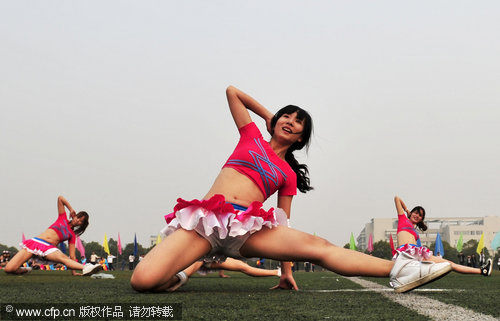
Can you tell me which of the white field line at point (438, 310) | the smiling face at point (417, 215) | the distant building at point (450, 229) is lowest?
the distant building at point (450, 229)

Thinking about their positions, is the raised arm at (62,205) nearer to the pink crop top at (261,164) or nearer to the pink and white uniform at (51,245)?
the pink and white uniform at (51,245)

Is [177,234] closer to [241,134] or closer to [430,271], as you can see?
[241,134]

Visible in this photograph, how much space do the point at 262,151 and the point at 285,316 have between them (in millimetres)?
2004

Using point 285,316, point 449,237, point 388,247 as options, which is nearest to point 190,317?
point 285,316

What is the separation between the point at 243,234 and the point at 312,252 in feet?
1.87

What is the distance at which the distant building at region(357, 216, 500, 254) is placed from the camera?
147375 mm

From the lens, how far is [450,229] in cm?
14800

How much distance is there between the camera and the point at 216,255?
427 cm

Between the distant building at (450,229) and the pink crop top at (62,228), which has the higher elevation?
the pink crop top at (62,228)

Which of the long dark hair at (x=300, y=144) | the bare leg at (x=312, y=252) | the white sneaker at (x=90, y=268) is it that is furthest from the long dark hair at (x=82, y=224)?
the bare leg at (x=312, y=252)

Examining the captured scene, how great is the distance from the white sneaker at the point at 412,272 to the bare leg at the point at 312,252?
0.30 feet

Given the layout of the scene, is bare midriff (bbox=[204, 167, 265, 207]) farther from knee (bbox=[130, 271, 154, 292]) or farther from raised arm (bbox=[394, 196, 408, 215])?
raised arm (bbox=[394, 196, 408, 215])

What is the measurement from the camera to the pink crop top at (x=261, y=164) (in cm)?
428

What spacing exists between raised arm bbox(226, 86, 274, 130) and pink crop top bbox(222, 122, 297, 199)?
9 cm
